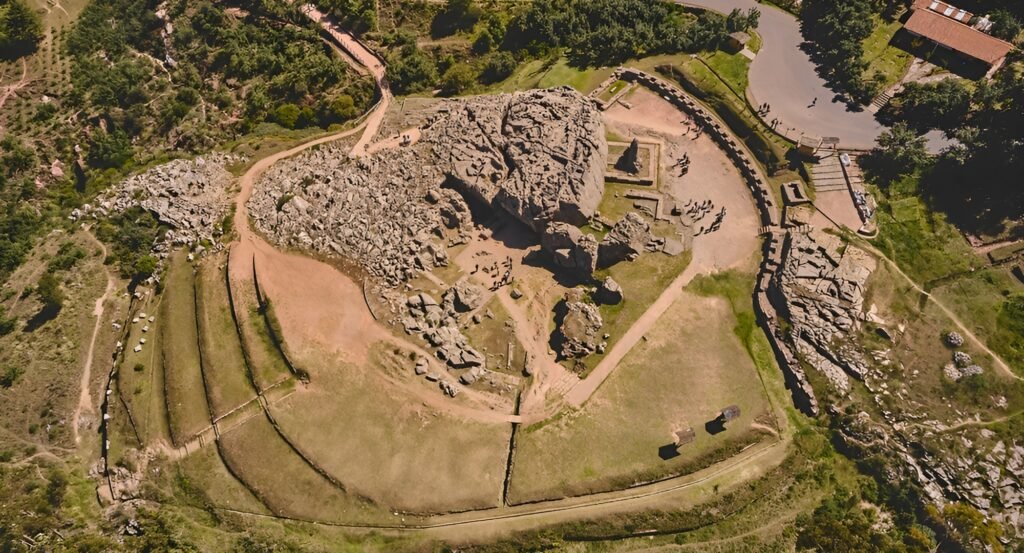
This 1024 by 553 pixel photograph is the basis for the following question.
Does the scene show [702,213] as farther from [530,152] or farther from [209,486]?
[209,486]

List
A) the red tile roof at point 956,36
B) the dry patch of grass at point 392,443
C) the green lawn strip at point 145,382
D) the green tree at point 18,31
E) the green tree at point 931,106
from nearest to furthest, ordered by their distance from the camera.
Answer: the dry patch of grass at point 392,443 < the green lawn strip at point 145,382 < the green tree at point 931,106 < the red tile roof at point 956,36 < the green tree at point 18,31

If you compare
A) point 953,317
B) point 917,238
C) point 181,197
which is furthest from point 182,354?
point 917,238

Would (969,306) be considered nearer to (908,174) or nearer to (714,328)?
(908,174)

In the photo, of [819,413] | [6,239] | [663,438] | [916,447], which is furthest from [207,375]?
[916,447]

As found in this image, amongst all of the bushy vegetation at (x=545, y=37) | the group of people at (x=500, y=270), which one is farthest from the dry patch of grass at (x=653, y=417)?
the bushy vegetation at (x=545, y=37)

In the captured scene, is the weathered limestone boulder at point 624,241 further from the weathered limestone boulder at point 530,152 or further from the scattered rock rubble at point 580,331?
the scattered rock rubble at point 580,331

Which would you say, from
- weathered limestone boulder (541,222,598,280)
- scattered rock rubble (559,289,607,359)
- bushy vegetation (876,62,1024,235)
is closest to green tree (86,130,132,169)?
weathered limestone boulder (541,222,598,280)

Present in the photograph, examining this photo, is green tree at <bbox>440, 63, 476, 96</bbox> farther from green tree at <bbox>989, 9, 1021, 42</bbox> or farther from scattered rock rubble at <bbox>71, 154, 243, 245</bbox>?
green tree at <bbox>989, 9, 1021, 42</bbox>

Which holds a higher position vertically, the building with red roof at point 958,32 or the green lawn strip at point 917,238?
the building with red roof at point 958,32
